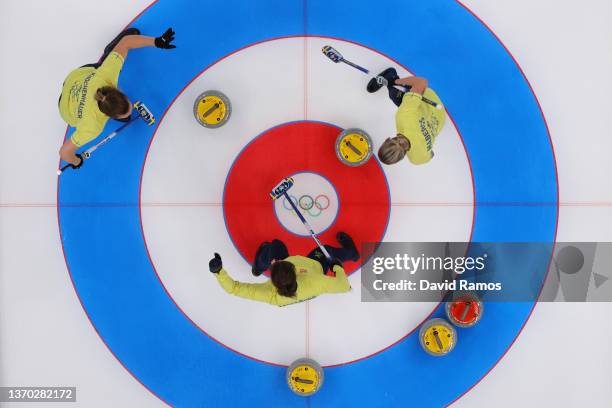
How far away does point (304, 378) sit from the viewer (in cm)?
412

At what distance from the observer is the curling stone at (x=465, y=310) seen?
13.5 ft

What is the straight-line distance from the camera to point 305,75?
4.23 metres

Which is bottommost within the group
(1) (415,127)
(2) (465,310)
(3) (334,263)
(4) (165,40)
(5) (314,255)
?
(2) (465,310)

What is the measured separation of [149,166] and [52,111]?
1.10 m

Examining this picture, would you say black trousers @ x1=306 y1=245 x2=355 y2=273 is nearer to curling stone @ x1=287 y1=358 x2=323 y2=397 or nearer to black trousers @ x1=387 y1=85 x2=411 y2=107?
curling stone @ x1=287 y1=358 x2=323 y2=397

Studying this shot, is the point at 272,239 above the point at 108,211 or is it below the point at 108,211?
below

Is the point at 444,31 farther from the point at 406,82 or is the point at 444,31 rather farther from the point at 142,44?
the point at 142,44

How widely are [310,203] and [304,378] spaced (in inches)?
63.8

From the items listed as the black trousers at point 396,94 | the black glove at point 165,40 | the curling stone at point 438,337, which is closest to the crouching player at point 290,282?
the curling stone at point 438,337

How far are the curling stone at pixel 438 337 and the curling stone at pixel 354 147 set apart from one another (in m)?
1.67

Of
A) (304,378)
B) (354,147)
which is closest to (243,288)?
(304,378)

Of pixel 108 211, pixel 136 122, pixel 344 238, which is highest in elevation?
pixel 136 122

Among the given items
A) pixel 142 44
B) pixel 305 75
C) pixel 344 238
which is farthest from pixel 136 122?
pixel 344 238

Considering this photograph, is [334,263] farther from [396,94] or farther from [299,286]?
[396,94]
